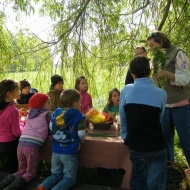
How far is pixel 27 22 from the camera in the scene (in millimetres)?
4672

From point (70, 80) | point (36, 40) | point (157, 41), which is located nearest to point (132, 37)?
→ point (70, 80)

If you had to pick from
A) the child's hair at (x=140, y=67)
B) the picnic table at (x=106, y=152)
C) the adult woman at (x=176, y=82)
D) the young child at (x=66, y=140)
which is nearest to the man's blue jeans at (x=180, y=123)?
the adult woman at (x=176, y=82)

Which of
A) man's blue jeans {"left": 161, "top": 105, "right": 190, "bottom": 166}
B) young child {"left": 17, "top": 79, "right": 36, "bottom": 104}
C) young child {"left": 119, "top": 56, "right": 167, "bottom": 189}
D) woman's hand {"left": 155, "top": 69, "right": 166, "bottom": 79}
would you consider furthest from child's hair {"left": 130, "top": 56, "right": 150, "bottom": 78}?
young child {"left": 17, "top": 79, "right": 36, "bottom": 104}

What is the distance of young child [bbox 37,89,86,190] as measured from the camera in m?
2.60

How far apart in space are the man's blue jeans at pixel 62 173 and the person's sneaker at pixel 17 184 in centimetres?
25

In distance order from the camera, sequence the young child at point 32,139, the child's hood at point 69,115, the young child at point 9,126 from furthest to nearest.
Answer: the young child at point 9,126, the young child at point 32,139, the child's hood at point 69,115

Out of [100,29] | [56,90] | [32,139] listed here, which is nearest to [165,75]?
[32,139]

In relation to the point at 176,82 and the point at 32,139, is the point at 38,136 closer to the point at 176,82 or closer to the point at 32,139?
the point at 32,139

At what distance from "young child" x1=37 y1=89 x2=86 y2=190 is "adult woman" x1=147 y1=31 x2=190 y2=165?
2.88 feet

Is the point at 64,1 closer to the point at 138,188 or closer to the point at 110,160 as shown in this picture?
the point at 110,160

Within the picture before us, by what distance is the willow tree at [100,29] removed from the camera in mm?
4516

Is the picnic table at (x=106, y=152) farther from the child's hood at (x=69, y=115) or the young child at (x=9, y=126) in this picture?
the young child at (x=9, y=126)

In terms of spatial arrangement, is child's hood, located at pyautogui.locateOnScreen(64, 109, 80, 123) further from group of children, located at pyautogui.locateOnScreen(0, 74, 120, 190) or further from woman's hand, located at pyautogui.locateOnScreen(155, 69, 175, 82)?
woman's hand, located at pyautogui.locateOnScreen(155, 69, 175, 82)

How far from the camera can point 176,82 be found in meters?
2.79
